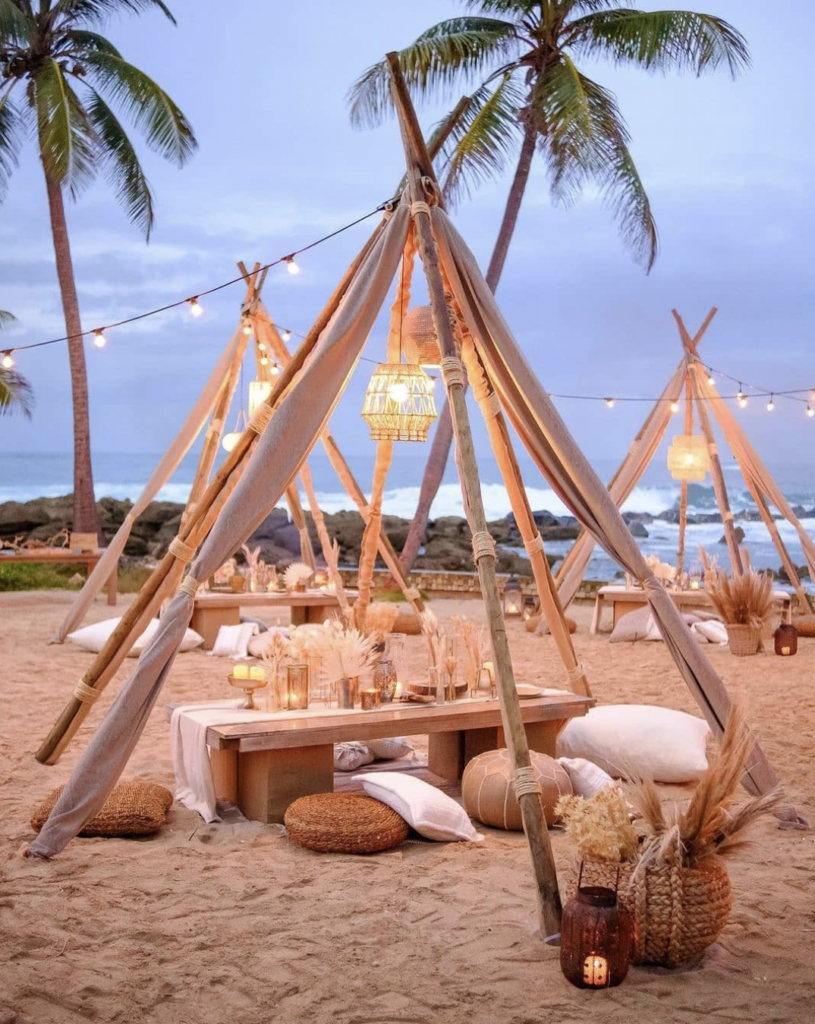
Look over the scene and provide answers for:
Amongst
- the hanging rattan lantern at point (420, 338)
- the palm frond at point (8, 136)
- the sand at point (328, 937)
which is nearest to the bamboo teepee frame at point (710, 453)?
the hanging rattan lantern at point (420, 338)

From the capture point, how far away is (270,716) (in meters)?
4.35

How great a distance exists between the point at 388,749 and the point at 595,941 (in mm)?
2384

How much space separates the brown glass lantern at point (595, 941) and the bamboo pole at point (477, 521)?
31 cm

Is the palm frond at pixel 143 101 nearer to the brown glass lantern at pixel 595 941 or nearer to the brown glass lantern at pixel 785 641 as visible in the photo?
the brown glass lantern at pixel 785 641

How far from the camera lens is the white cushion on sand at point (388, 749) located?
505 centimetres

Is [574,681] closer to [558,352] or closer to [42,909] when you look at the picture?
[42,909]

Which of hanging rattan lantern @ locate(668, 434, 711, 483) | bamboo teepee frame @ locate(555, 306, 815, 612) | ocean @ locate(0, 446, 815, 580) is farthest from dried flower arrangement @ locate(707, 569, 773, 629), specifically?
ocean @ locate(0, 446, 815, 580)

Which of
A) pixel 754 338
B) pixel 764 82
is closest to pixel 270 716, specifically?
pixel 754 338

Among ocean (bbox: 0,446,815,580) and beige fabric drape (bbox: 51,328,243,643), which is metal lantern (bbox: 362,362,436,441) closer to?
Result: beige fabric drape (bbox: 51,328,243,643)

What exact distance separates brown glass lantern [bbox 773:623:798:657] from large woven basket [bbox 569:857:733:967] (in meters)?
6.01

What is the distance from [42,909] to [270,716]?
1257 millimetres

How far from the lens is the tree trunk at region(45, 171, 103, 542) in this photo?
41.3 feet

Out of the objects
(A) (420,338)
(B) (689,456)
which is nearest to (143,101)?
(B) (689,456)

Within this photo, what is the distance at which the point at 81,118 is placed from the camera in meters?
11.9
